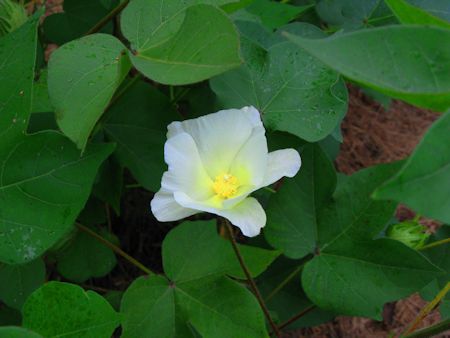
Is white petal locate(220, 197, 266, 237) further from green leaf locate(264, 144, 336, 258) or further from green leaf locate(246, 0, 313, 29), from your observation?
green leaf locate(246, 0, 313, 29)

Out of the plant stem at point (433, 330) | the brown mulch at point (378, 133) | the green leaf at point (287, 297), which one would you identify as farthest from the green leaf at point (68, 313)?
the brown mulch at point (378, 133)

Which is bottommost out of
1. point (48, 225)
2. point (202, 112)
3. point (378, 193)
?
point (202, 112)

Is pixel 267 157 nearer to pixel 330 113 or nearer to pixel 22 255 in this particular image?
pixel 330 113

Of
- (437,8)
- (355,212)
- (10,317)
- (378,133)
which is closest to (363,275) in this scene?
(355,212)

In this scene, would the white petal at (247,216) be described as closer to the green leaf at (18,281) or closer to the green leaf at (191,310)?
the green leaf at (191,310)

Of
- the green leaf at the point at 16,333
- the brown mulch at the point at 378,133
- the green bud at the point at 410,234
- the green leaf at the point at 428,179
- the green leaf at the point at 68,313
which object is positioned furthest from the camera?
the brown mulch at the point at 378,133

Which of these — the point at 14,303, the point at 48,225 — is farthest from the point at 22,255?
the point at 14,303
